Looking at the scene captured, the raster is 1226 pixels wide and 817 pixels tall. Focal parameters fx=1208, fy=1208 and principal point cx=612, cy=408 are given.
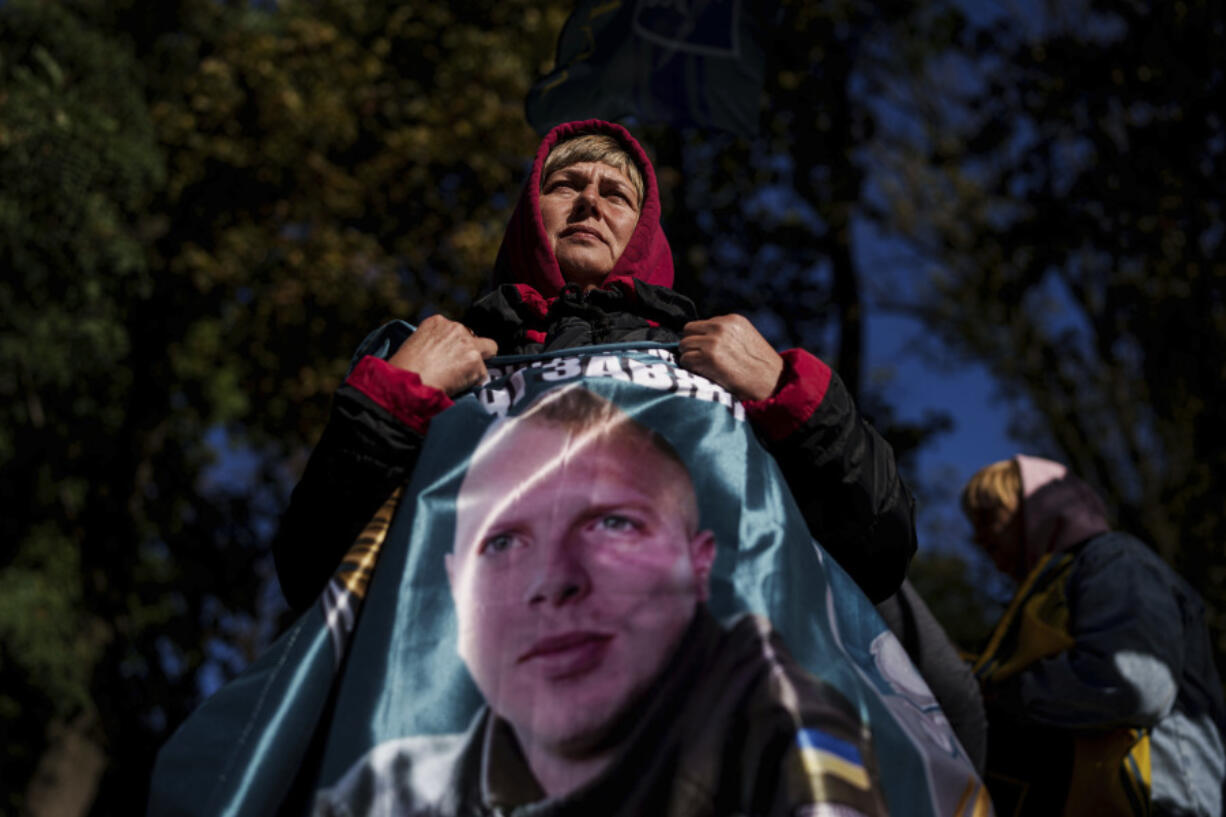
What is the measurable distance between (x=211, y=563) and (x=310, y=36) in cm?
604

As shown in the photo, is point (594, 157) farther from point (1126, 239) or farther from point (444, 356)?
point (1126, 239)

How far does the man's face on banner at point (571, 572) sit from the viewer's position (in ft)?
5.60

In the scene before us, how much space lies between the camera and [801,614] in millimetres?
1776

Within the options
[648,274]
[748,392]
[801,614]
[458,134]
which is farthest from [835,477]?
[458,134]

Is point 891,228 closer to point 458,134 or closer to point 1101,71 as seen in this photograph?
point 458,134

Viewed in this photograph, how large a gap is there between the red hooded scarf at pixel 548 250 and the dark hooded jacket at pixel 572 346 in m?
0.16

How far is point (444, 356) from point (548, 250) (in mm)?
482

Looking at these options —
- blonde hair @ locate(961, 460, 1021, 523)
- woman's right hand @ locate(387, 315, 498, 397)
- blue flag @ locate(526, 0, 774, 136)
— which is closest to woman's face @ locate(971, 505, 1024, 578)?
blonde hair @ locate(961, 460, 1021, 523)

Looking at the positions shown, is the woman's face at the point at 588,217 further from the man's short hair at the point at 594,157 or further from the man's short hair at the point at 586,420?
the man's short hair at the point at 586,420

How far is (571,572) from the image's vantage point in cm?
180

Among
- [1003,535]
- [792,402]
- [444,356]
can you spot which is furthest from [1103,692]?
[444,356]

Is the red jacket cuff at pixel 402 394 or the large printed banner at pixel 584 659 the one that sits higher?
the red jacket cuff at pixel 402 394

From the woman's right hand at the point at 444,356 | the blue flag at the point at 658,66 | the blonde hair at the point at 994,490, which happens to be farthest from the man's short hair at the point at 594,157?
the blonde hair at the point at 994,490

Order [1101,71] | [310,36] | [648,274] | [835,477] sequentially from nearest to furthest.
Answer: [835,477]
[648,274]
[1101,71]
[310,36]
